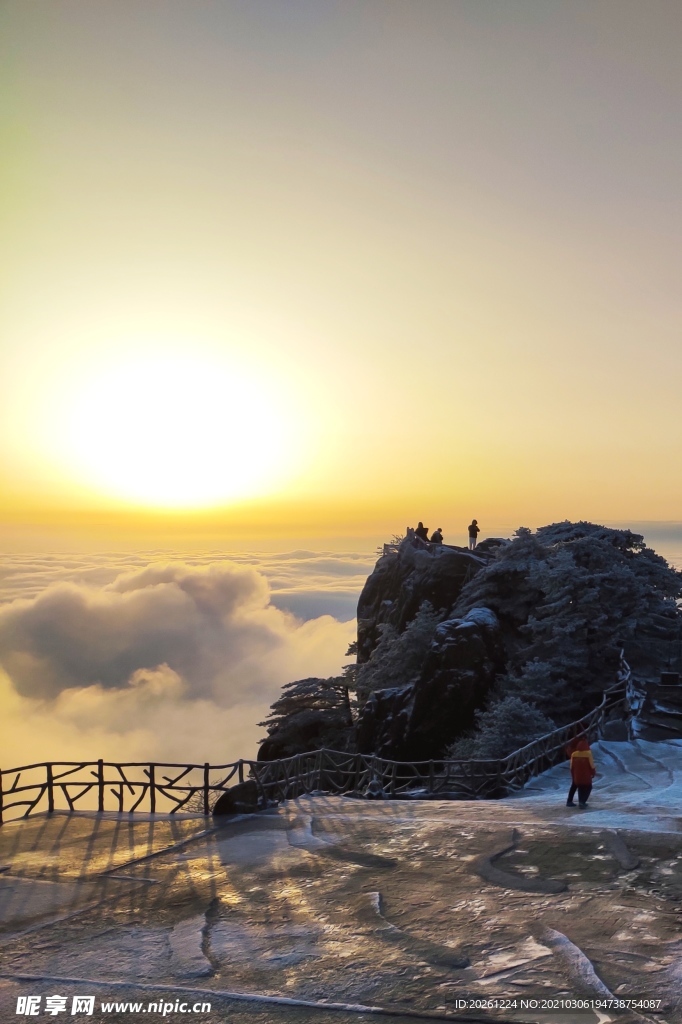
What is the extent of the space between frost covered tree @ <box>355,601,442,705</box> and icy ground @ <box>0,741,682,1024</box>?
91.0ft

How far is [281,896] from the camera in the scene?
41.2 feet

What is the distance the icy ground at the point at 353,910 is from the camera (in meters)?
9.23

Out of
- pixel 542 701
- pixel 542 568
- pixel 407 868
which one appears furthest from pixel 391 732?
pixel 407 868

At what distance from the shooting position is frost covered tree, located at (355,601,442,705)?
1818 inches

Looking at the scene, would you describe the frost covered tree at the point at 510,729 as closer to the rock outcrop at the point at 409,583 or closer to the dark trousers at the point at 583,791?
the dark trousers at the point at 583,791

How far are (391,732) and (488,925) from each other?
88.6ft

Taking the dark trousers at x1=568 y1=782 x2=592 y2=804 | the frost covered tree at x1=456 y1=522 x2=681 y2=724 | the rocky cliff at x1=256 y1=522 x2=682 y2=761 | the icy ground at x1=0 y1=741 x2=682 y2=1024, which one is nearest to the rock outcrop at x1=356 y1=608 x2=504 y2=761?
the rocky cliff at x1=256 y1=522 x2=682 y2=761

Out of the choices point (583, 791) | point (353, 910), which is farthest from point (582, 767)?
point (353, 910)

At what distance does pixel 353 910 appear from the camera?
11.8 meters

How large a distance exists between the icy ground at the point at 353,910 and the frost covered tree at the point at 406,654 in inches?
1092

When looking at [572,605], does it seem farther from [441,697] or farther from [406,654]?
[406,654]

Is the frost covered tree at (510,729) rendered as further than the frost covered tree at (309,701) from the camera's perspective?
No

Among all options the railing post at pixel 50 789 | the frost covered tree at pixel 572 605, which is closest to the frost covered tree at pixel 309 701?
the frost covered tree at pixel 572 605

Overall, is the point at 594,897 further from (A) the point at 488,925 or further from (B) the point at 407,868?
(B) the point at 407,868
